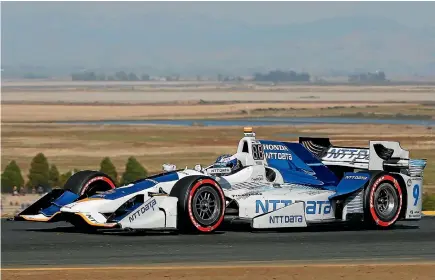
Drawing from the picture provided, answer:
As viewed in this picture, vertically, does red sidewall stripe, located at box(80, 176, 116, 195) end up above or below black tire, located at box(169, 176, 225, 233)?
above

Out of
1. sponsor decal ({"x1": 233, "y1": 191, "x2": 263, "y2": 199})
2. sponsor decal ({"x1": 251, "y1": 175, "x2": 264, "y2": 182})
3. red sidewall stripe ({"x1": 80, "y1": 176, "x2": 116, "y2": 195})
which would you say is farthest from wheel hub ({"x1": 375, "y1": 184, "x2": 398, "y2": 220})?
red sidewall stripe ({"x1": 80, "y1": 176, "x2": 116, "y2": 195})

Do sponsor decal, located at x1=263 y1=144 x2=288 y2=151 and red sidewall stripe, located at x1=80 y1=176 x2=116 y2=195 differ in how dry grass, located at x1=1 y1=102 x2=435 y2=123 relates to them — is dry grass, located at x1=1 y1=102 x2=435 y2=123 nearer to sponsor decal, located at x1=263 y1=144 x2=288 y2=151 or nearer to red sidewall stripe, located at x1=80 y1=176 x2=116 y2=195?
sponsor decal, located at x1=263 y1=144 x2=288 y2=151

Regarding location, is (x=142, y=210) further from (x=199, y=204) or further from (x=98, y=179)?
(x=98, y=179)

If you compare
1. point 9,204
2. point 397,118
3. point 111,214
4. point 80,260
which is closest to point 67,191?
point 111,214

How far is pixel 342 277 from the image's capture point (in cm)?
1600

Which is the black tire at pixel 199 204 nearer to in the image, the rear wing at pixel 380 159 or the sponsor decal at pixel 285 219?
the sponsor decal at pixel 285 219

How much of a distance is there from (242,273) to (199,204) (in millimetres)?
4557

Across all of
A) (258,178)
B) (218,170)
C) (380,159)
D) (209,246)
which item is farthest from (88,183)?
(380,159)

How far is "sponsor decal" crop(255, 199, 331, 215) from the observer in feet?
69.4

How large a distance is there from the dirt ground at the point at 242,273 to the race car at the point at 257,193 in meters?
3.76

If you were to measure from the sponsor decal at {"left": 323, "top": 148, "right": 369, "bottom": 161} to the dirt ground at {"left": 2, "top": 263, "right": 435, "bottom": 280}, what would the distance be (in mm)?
6572

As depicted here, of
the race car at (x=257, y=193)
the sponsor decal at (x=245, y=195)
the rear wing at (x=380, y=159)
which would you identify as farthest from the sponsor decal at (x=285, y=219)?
the rear wing at (x=380, y=159)

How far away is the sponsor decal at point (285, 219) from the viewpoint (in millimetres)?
21047

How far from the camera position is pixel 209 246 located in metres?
19.2
